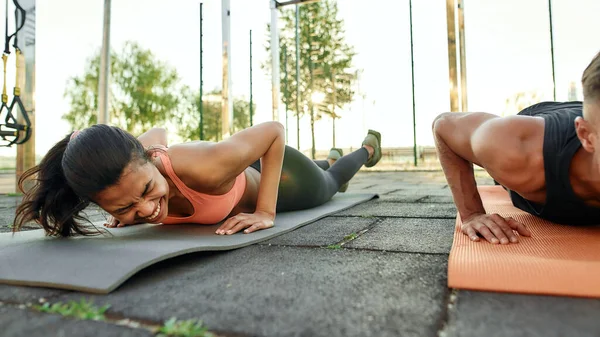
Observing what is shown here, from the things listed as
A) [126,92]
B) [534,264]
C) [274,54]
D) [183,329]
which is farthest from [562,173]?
[126,92]

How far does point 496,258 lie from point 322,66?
38.8 feet

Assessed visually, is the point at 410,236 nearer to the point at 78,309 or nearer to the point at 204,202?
the point at 204,202

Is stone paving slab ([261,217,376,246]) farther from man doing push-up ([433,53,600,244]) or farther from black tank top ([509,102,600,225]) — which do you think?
black tank top ([509,102,600,225])

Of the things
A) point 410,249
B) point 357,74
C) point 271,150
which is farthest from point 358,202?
point 357,74

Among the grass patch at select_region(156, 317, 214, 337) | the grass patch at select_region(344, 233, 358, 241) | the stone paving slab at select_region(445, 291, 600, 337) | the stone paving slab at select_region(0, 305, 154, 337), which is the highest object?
the grass patch at select_region(344, 233, 358, 241)

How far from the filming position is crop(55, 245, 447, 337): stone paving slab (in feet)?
2.34

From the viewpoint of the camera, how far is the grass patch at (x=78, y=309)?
79 centimetres

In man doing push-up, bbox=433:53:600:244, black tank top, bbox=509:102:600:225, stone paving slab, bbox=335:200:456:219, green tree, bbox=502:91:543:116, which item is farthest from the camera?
green tree, bbox=502:91:543:116

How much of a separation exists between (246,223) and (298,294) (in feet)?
2.73

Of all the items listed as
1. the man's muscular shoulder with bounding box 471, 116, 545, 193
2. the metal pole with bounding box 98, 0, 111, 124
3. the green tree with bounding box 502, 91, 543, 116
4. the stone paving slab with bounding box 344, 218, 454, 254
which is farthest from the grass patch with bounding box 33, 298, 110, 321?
the green tree with bounding box 502, 91, 543, 116

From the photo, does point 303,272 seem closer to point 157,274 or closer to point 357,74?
point 157,274

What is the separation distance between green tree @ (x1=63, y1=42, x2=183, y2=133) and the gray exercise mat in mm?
13552

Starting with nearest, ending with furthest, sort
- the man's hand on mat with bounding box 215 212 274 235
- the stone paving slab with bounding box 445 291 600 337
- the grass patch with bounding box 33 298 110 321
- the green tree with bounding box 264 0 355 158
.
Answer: the stone paving slab with bounding box 445 291 600 337, the grass patch with bounding box 33 298 110 321, the man's hand on mat with bounding box 215 212 274 235, the green tree with bounding box 264 0 355 158

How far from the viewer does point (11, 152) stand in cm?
375
